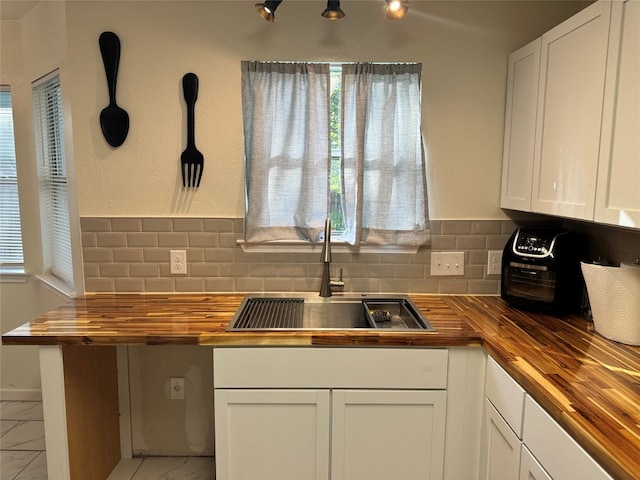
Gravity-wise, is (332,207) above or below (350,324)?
above

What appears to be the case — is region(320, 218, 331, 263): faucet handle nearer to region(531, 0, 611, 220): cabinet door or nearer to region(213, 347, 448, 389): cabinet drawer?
region(213, 347, 448, 389): cabinet drawer

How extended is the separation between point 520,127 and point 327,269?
1.07 metres

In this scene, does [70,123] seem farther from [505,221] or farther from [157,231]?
[505,221]

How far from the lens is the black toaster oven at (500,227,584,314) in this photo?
185cm

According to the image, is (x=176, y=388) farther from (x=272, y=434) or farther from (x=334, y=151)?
(x=334, y=151)

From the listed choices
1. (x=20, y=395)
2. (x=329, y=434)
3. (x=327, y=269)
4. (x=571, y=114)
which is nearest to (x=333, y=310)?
(x=327, y=269)

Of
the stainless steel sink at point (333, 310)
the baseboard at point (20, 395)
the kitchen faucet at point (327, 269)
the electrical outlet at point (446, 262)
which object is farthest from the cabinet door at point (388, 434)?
the baseboard at point (20, 395)

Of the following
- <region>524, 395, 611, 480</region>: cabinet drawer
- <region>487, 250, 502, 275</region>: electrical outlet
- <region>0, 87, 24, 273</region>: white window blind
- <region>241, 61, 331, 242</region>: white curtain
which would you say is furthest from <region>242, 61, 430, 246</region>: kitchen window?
<region>0, 87, 24, 273</region>: white window blind

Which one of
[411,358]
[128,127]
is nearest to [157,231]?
[128,127]

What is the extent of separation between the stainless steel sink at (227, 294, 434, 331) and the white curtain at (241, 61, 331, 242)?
30 cm

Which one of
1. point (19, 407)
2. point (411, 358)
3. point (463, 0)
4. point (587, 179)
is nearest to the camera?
point (587, 179)

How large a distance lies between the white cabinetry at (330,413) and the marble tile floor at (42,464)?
616 millimetres

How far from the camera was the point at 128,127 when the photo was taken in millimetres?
2139

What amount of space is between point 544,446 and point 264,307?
49.6 inches
